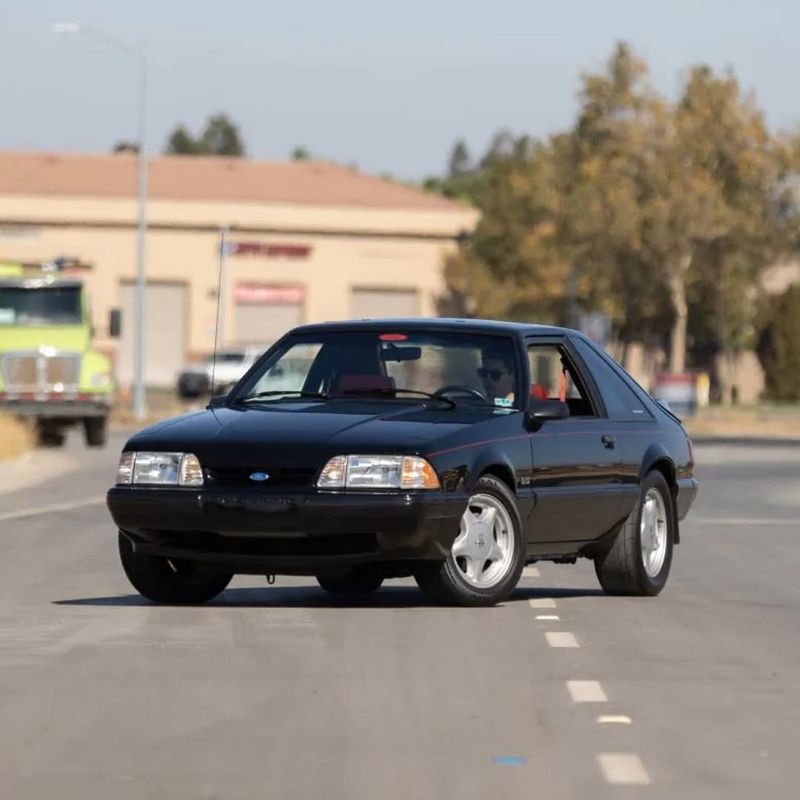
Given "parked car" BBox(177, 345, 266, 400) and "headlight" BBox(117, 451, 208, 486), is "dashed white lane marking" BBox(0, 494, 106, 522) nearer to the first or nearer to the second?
"headlight" BBox(117, 451, 208, 486)

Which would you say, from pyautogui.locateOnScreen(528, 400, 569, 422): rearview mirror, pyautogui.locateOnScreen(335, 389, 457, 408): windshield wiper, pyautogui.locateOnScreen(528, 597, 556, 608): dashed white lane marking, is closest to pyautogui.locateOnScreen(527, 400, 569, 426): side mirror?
pyautogui.locateOnScreen(528, 400, 569, 422): rearview mirror

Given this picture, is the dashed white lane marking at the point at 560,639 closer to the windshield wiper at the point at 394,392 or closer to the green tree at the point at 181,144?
the windshield wiper at the point at 394,392

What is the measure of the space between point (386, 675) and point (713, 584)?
235 inches

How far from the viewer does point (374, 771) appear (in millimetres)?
8414

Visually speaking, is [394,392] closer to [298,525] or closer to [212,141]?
[298,525]

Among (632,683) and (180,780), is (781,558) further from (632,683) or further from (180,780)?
(180,780)

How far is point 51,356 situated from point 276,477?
1144 inches

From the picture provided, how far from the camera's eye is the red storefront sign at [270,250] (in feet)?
324

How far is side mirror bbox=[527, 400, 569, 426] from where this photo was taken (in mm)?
14281

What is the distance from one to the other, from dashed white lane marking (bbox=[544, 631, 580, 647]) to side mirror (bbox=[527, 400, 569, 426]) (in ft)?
5.08

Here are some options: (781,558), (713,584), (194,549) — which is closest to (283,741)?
(194,549)

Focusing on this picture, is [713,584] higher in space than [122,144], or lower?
lower

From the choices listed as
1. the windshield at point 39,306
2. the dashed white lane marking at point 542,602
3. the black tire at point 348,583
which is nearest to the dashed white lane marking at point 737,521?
the dashed white lane marking at point 542,602

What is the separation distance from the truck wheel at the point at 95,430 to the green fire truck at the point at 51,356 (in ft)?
0.05
